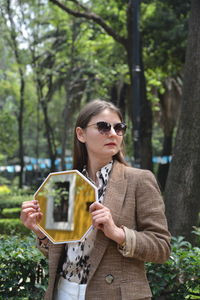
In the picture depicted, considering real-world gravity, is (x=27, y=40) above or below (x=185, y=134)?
above

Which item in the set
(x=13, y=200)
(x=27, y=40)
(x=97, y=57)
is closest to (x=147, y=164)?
(x=13, y=200)

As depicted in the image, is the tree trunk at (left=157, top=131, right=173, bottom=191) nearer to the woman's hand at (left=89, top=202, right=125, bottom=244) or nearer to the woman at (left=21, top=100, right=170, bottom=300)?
the woman at (left=21, top=100, right=170, bottom=300)

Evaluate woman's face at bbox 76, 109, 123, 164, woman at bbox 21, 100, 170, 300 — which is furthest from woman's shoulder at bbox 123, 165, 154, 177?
woman's face at bbox 76, 109, 123, 164

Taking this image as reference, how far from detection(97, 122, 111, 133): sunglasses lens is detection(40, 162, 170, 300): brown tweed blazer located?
0.26 meters

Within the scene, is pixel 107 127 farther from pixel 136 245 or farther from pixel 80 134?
pixel 136 245

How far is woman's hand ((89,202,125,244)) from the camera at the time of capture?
198 centimetres

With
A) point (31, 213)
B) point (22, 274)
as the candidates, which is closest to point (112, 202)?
point (31, 213)

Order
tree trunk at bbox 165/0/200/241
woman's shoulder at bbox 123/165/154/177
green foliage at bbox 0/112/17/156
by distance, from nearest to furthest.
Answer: woman's shoulder at bbox 123/165/154/177 → tree trunk at bbox 165/0/200/241 → green foliage at bbox 0/112/17/156

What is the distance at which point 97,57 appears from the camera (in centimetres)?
1895

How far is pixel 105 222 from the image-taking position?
6.49 feet

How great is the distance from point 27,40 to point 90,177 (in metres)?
18.3

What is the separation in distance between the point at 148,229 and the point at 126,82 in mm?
17324

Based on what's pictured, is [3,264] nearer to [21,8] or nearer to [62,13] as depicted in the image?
[62,13]

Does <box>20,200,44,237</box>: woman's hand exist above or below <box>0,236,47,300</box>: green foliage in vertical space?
above
